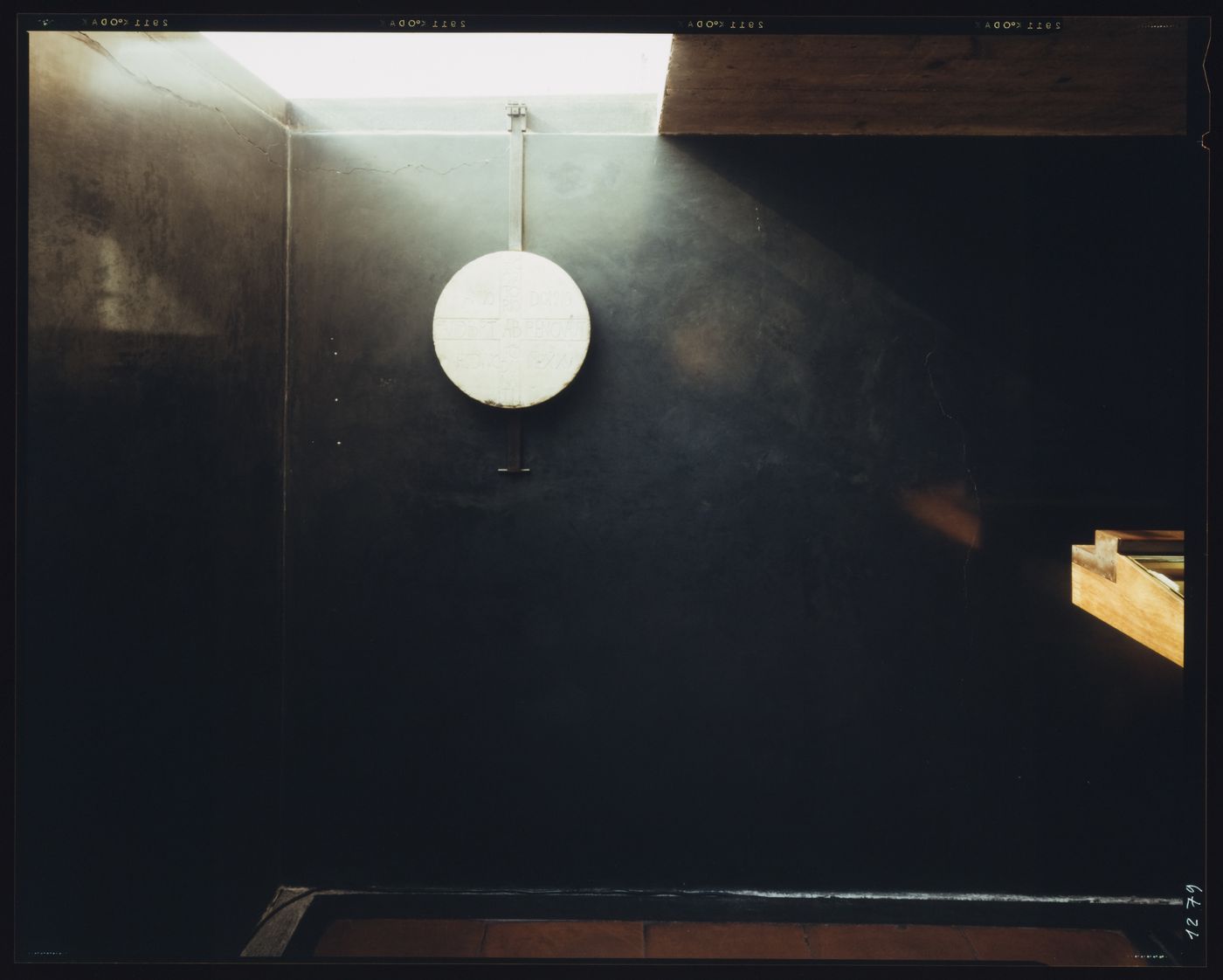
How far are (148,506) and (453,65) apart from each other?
1.52 meters

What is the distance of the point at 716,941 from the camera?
2275 millimetres

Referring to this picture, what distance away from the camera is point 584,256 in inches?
90.6

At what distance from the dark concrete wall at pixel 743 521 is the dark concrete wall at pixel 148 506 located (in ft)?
0.64

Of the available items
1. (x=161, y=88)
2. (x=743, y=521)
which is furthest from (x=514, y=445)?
(x=161, y=88)

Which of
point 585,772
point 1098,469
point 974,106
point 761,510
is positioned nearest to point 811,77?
point 974,106

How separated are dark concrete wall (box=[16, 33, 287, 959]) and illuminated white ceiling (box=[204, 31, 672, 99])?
0.54ft

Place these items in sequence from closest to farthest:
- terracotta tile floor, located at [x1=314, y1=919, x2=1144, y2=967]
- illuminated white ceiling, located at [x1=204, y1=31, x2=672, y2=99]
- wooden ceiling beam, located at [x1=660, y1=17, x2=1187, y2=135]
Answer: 1. wooden ceiling beam, located at [x1=660, y1=17, x2=1187, y2=135]
2. illuminated white ceiling, located at [x1=204, y1=31, x2=672, y2=99]
3. terracotta tile floor, located at [x1=314, y1=919, x2=1144, y2=967]

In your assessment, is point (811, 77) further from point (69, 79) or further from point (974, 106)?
point (69, 79)

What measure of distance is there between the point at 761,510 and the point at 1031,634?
0.95m

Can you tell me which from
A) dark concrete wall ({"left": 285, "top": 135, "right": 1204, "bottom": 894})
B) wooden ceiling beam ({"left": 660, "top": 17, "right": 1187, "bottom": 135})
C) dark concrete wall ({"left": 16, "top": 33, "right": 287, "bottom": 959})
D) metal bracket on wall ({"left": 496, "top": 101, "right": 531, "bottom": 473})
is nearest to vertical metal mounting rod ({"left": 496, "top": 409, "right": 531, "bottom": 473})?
dark concrete wall ({"left": 285, "top": 135, "right": 1204, "bottom": 894})

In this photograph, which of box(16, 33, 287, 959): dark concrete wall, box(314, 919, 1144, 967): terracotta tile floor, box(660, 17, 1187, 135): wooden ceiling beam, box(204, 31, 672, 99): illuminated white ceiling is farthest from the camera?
box(314, 919, 1144, 967): terracotta tile floor

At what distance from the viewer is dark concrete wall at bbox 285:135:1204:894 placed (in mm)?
2287

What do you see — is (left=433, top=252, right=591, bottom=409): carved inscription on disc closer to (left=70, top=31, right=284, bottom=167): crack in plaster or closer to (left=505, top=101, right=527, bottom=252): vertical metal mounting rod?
(left=505, top=101, right=527, bottom=252): vertical metal mounting rod

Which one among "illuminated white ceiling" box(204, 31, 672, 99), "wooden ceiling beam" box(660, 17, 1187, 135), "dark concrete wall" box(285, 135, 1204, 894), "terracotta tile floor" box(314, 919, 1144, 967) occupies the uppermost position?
"illuminated white ceiling" box(204, 31, 672, 99)
